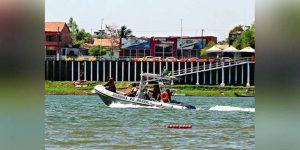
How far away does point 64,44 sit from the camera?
82812mm

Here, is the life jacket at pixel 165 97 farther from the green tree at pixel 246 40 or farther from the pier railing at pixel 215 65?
the green tree at pixel 246 40

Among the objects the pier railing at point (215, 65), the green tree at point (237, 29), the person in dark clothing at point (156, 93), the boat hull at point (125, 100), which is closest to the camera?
the boat hull at point (125, 100)

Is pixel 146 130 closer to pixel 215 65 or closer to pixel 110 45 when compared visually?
pixel 215 65

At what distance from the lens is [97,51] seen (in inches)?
3140

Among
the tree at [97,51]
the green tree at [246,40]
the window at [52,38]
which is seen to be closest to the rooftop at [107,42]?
the tree at [97,51]

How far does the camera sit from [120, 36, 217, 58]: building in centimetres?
7931

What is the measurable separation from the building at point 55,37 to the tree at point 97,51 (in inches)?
105

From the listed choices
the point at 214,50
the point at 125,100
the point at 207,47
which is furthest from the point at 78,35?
the point at 125,100

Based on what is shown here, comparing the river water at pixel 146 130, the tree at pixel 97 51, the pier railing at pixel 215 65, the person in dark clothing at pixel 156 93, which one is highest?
the tree at pixel 97 51

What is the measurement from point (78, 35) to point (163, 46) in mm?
12049

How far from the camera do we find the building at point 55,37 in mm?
81000

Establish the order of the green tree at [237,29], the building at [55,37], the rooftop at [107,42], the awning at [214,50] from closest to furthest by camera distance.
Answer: the awning at [214,50] → the building at [55,37] → the rooftop at [107,42] → the green tree at [237,29]
